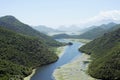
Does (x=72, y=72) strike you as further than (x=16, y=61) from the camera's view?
No

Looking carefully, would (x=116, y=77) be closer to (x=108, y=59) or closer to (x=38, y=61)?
(x=108, y=59)

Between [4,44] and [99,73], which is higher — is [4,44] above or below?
above

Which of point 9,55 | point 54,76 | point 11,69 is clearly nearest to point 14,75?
point 11,69

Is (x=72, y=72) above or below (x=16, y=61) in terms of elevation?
below

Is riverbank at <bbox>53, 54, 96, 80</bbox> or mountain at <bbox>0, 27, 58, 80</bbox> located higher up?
mountain at <bbox>0, 27, 58, 80</bbox>

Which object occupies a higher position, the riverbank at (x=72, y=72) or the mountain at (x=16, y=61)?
the mountain at (x=16, y=61)

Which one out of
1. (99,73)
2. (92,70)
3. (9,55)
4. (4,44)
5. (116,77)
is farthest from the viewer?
(4,44)

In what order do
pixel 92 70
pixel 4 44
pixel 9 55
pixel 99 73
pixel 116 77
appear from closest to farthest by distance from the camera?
pixel 116 77 < pixel 99 73 < pixel 92 70 < pixel 9 55 < pixel 4 44

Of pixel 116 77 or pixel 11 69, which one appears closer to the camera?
pixel 116 77

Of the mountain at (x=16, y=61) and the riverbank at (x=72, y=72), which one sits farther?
the riverbank at (x=72, y=72)

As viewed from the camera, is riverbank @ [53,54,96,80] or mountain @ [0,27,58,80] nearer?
mountain @ [0,27,58,80]
